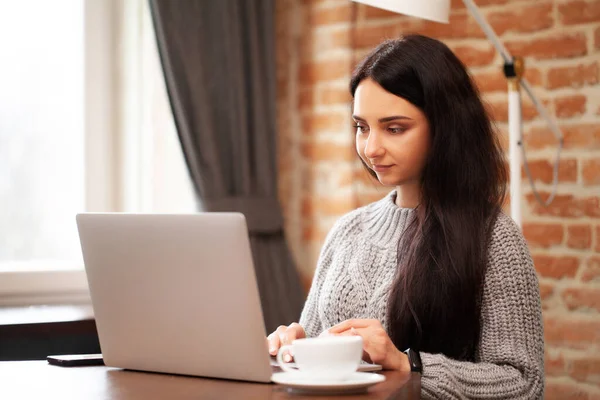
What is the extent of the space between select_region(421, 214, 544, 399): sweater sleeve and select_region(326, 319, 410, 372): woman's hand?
2.6 inches

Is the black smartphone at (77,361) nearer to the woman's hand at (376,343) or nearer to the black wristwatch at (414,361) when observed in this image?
the woman's hand at (376,343)

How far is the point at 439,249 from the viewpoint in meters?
1.59

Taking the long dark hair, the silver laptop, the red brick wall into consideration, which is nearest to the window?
the red brick wall

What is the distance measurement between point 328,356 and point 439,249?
0.55 meters

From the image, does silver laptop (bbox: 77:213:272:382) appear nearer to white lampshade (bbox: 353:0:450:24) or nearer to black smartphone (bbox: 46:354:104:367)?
black smartphone (bbox: 46:354:104:367)

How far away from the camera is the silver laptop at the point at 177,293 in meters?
1.13

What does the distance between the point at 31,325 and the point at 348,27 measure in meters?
1.38

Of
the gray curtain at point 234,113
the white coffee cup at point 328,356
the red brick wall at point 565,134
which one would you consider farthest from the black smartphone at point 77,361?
the red brick wall at point 565,134

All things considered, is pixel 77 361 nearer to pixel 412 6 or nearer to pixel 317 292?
pixel 317 292

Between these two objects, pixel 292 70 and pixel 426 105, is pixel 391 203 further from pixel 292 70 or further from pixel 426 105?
pixel 292 70

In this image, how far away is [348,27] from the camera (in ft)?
8.93

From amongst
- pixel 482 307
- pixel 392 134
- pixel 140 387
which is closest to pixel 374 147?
pixel 392 134

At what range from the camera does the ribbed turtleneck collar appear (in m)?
1.76

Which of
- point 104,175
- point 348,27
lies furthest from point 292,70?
point 104,175
